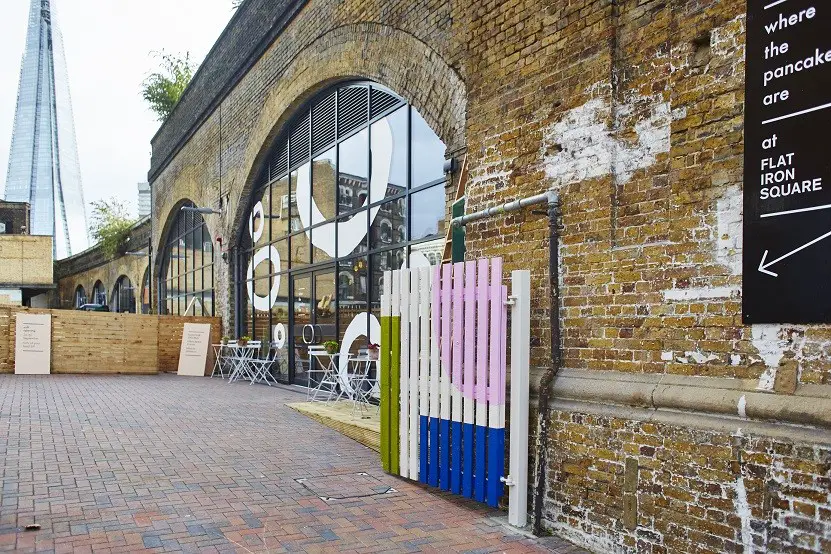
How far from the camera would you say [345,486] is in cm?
574

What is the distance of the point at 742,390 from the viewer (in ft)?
11.9

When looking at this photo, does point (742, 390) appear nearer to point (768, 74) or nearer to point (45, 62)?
point (768, 74)

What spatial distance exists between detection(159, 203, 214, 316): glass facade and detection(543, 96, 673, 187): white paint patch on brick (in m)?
14.8

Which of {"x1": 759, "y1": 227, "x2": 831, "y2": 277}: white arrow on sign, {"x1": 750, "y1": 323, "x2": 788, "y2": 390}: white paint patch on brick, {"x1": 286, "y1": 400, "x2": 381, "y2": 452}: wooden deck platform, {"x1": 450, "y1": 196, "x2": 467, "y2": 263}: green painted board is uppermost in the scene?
{"x1": 450, "y1": 196, "x2": 467, "y2": 263}: green painted board

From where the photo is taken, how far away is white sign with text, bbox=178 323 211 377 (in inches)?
659

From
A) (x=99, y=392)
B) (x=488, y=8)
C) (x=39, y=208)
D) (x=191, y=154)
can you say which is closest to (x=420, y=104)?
(x=488, y=8)

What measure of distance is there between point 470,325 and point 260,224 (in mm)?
10824

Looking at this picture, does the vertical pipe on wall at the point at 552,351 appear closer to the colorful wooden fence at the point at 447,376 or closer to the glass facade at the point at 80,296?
the colorful wooden fence at the point at 447,376

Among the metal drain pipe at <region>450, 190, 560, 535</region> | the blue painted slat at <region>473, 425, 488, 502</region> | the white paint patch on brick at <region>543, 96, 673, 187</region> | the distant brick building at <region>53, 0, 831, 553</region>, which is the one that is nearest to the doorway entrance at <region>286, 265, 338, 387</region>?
the distant brick building at <region>53, 0, 831, 553</region>

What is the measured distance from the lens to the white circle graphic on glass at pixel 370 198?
10023mm

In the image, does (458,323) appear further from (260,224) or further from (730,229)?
(260,224)

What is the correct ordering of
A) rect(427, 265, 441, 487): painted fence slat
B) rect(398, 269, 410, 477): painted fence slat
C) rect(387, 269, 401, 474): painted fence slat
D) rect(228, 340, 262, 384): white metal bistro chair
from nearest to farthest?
1. rect(427, 265, 441, 487): painted fence slat
2. rect(398, 269, 410, 477): painted fence slat
3. rect(387, 269, 401, 474): painted fence slat
4. rect(228, 340, 262, 384): white metal bistro chair

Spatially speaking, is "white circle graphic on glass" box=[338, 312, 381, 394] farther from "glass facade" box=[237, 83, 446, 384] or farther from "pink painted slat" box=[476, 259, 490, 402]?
"pink painted slat" box=[476, 259, 490, 402]

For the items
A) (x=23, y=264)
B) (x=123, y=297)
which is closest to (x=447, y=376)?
(x=123, y=297)
